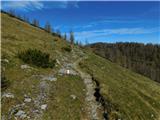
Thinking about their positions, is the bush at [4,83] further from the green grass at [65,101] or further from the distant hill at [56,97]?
→ the green grass at [65,101]

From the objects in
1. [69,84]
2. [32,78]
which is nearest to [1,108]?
[32,78]

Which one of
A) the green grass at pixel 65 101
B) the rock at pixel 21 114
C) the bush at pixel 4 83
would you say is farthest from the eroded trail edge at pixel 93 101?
the bush at pixel 4 83

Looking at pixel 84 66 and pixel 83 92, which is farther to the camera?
pixel 84 66

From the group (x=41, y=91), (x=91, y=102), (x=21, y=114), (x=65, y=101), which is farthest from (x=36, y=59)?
(x=21, y=114)

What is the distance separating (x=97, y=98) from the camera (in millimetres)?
27281

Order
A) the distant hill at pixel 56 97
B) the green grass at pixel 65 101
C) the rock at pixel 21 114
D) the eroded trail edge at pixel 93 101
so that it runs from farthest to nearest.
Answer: the eroded trail edge at pixel 93 101
the distant hill at pixel 56 97
the green grass at pixel 65 101
the rock at pixel 21 114

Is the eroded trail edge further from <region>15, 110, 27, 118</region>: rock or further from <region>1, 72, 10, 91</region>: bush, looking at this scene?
<region>1, 72, 10, 91</region>: bush

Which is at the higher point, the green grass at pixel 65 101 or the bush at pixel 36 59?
the bush at pixel 36 59

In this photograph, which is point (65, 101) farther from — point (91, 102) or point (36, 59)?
point (36, 59)

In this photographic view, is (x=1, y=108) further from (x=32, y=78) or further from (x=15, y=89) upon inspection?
(x=32, y=78)

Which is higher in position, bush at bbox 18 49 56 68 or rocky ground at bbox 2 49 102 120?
bush at bbox 18 49 56 68

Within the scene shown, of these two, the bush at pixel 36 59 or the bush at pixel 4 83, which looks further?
the bush at pixel 36 59

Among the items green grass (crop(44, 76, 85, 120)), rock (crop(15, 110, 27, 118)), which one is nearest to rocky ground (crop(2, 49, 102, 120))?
rock (crop(15, 110, 27, 118))

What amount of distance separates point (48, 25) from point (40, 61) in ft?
398
